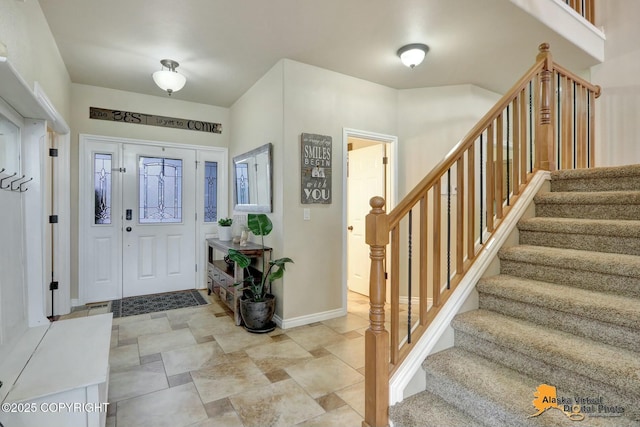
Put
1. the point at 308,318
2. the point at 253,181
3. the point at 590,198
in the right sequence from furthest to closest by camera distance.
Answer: the point at 253,181
the point at 308,318
the point at 590,198

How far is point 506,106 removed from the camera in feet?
7.57

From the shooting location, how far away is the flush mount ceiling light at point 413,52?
10.0 feet

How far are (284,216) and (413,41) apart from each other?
2041mm

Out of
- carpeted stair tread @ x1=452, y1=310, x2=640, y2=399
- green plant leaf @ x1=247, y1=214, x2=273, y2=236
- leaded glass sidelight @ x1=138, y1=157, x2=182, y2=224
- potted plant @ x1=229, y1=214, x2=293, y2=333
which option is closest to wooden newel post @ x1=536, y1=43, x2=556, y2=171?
carpeted stair tread @ x1=452, y1=310, x2=640, y2=399

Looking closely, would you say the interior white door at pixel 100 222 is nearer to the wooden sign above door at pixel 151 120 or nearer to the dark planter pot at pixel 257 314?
the wooden sign above door at pixel 151 120

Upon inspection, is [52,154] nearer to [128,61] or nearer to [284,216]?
[128,61]

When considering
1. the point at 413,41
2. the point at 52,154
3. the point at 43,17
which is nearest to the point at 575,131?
the point at 413,41

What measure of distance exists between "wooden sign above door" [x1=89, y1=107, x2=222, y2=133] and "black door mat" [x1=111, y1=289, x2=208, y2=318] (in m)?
2.34

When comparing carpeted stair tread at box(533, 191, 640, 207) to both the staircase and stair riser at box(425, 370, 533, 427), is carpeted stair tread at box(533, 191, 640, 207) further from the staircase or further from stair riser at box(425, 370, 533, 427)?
stair riser at box(425, 370, 533, 427)

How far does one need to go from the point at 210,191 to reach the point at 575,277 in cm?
442

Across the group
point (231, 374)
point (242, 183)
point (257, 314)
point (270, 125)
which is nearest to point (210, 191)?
point (242, 183)

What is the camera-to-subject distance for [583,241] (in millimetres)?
2074

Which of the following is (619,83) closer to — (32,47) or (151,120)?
(32,47)

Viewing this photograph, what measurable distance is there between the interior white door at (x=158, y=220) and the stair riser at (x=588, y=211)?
4238 millimetres
